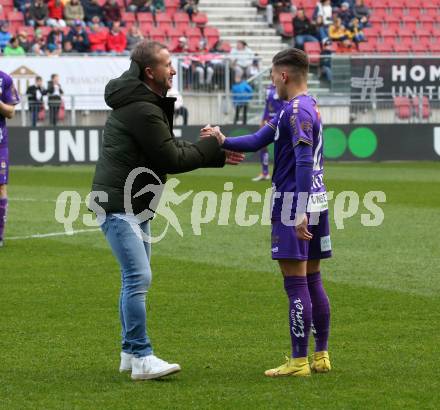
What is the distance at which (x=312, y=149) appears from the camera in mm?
6953

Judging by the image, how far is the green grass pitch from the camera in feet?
22.0

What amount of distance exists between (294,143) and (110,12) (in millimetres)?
27860

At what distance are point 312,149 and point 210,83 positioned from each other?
82.2ft

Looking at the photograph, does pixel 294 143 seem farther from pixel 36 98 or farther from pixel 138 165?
pixel 36 98

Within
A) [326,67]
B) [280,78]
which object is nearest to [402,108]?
[326,67]

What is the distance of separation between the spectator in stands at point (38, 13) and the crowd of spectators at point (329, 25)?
8144mm

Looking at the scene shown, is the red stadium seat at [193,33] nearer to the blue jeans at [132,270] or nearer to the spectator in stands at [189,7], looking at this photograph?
the spectator in stands at [189,7]

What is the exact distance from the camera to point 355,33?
3694cm

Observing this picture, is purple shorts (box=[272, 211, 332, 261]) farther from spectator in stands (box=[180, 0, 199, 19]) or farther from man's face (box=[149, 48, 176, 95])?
spectator in stands (box=[180, 0, 199, 19])

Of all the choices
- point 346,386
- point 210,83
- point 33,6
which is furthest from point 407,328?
point 33,6

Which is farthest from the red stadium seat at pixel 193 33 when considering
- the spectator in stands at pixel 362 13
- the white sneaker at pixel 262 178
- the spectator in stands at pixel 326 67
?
the white sneaker at pixel 262 178

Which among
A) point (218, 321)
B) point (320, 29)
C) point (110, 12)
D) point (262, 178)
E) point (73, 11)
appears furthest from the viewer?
point (320, 29)

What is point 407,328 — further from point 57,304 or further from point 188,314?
point 57,304

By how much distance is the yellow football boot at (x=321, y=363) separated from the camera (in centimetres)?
727
